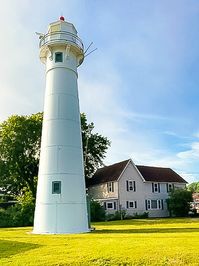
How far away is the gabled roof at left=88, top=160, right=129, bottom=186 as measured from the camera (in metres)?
41.2

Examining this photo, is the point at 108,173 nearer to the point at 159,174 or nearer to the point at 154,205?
the point at 154,205

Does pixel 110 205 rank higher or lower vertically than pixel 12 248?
higher

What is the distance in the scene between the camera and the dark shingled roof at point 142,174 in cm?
4181

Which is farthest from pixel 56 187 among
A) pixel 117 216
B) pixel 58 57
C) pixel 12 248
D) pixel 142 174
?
pixel 142 174

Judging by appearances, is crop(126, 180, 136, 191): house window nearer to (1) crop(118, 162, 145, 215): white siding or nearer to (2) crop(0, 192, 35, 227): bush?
(1) crop(118, 162, 145, 215): white siding

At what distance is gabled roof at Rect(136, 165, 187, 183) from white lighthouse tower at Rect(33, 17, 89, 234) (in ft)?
84.1

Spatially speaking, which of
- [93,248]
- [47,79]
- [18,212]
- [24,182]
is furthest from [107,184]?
[93,248]

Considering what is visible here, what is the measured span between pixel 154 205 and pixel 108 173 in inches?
294

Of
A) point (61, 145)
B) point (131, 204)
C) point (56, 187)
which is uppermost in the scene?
point (61, 145)

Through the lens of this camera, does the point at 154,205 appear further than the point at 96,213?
Yes

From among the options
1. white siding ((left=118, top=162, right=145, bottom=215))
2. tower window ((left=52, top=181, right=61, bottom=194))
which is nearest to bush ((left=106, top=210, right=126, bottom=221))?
white siding ((left=118, top=162, right=145, bottom=215))

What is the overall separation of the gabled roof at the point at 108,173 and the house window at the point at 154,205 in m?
6.03

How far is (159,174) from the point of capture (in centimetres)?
4662

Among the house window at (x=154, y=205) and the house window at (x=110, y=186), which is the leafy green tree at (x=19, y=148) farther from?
the house window at (x=154, y=205)
